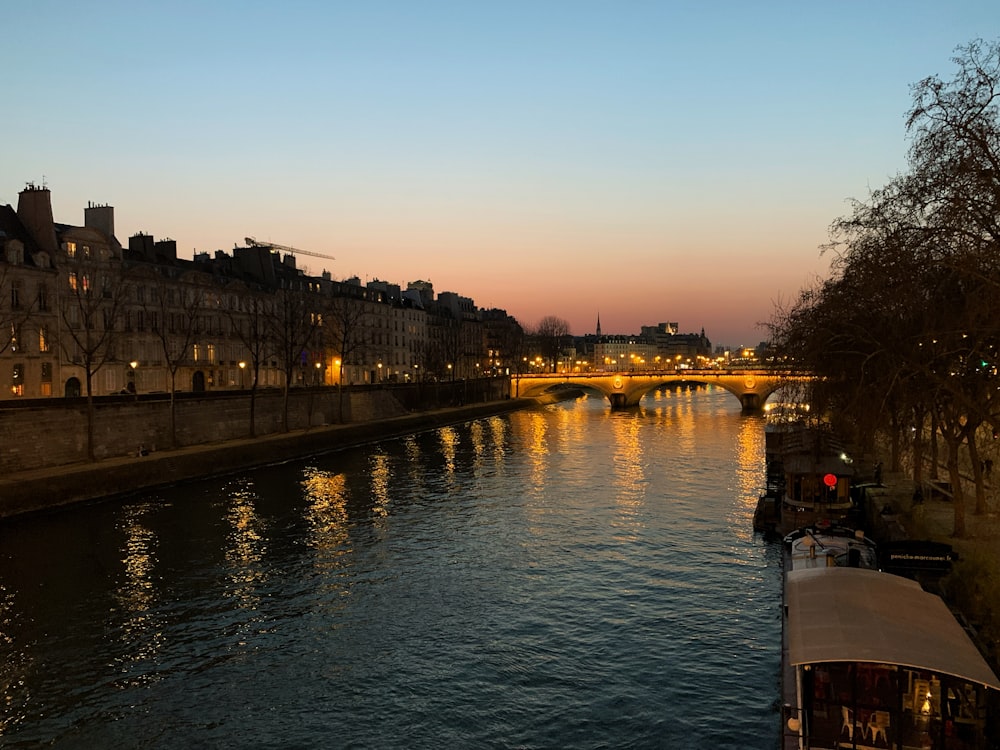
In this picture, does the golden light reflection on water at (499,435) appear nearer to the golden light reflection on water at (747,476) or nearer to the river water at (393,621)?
the river water at (393,621)

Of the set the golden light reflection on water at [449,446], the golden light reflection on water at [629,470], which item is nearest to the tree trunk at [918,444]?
the golden light reflection on water at [629,470]

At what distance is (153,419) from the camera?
54.5 metres

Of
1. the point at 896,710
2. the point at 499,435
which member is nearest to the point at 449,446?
the point at 499,435

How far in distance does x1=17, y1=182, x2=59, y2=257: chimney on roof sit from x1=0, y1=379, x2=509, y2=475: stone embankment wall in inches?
721

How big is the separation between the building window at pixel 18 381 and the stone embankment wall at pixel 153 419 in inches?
451

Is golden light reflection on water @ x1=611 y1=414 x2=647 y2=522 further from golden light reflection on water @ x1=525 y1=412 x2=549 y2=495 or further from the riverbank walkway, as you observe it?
the riverbank walkway

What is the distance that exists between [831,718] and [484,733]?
24.8ft

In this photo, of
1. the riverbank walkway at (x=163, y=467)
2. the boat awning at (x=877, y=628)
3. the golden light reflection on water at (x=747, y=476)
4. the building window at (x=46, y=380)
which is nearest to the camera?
the boat awning at (x=877, y=628)

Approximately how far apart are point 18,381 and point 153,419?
1430 centimetres

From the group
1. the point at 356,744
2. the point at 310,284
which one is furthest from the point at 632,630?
the point at 310,284

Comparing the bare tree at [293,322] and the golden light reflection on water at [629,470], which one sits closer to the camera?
the golden light reflection on water at [629,470]

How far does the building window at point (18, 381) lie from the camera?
2343 inches

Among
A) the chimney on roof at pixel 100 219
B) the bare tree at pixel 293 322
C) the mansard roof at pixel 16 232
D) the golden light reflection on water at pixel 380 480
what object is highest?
the chimney on roof at pixel 100 219

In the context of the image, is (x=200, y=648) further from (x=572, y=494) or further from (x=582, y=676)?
(x=572, y=494)
